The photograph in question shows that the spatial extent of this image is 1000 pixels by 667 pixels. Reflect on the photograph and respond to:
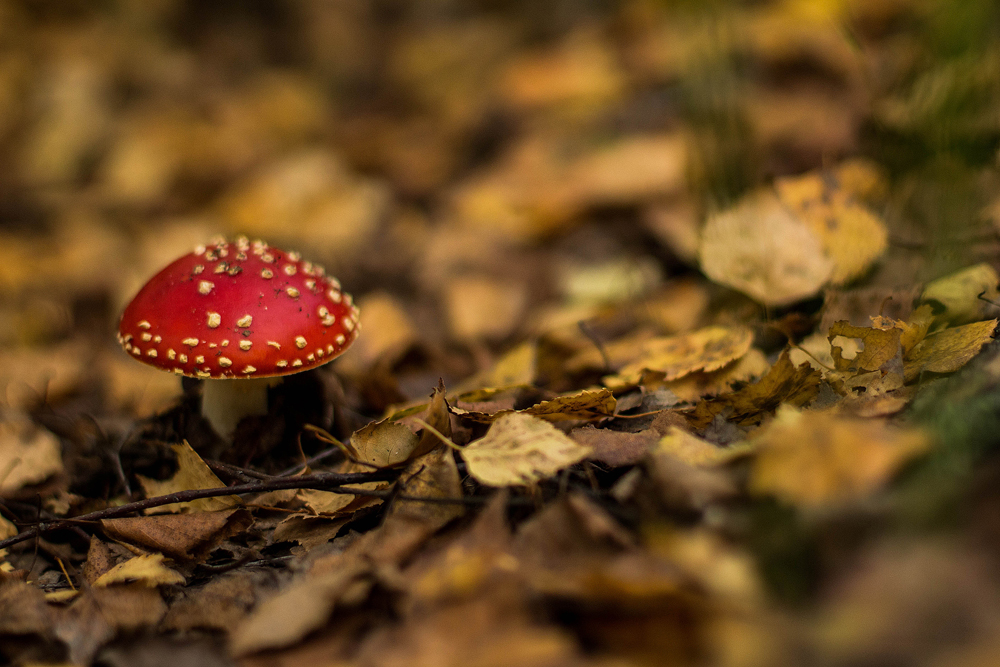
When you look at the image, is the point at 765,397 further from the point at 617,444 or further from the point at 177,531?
the point at 177,531

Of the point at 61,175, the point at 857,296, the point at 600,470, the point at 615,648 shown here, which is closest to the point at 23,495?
the point at 600,470

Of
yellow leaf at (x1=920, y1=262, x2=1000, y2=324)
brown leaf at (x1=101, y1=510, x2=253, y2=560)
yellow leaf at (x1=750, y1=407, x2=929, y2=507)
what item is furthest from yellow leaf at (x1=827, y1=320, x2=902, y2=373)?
brown leaf at (x1=101, y1=510, x2=253, y2=560)

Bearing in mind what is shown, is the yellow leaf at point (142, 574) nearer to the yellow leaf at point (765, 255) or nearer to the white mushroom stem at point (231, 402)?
the white mushroom stem at point (231, 402)

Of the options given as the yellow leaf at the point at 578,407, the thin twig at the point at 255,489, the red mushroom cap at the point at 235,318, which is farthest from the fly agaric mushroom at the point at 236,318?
the yellow leaf at the point at 578,407

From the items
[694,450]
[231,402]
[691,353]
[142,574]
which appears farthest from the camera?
[231,402]

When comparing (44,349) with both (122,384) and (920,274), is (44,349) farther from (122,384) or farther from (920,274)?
(920,274)

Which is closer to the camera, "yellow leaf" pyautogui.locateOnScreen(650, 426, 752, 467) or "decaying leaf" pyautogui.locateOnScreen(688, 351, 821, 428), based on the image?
"yellow leaf" pyautogui.locateOnScreen(650, 426, 752, 467)

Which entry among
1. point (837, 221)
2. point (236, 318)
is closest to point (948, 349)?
point (837, 221)

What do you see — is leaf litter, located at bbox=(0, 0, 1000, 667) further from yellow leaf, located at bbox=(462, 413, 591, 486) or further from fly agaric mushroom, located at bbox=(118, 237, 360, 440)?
fly agaric mushroom, located at bbox=(118, 237, 360, 440)
